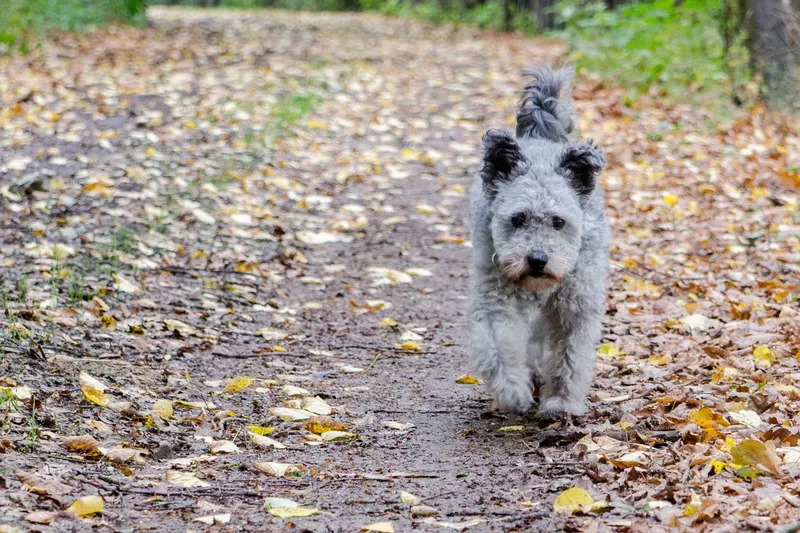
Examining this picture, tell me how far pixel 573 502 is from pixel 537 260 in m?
1.52

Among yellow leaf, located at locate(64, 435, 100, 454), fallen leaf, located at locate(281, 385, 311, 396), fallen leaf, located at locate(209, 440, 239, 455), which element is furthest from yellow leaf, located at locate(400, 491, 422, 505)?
fallen leaf, located at locate(281, 385, 311, 396)

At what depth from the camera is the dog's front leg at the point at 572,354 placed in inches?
222

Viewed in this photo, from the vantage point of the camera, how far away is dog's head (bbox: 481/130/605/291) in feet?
17.4

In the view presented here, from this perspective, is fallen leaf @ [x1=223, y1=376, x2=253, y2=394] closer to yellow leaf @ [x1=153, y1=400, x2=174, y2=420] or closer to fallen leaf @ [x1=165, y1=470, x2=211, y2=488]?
yellow leaf @ [x1=153, y1=400, x2=174, y2=420]

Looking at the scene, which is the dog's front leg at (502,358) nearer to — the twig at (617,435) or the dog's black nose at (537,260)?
the twig at (617,435)

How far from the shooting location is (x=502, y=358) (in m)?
5.49

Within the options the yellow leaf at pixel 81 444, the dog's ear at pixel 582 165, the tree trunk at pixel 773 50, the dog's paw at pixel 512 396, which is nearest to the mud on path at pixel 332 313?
the yellow leaf at pixel 81 444

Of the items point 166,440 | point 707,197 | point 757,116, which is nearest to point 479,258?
point 166,440

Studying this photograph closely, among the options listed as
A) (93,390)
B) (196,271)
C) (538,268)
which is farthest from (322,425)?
(196,271)

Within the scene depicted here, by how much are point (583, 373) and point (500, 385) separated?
553 millimetres

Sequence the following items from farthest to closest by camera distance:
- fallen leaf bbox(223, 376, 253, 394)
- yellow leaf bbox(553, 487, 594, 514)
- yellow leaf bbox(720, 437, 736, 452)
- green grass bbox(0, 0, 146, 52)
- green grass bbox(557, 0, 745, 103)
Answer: green grass bbox(0, 0, 146, 52), green grass bbox(557, 0, 745, 103), fallen leaf bbox(223, 376, 253, 394), yellow leaf bbox(720, 437, 736, 452), yellow leaf bbox(553, 487, 594, 514)

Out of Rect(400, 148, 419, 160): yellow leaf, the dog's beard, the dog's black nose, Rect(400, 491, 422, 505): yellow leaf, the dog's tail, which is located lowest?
Rect(400, 491, 422, 505): yellow leaf

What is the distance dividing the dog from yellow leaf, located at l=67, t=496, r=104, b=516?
235 centimetres

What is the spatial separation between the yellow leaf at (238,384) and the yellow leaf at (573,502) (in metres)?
2.49
